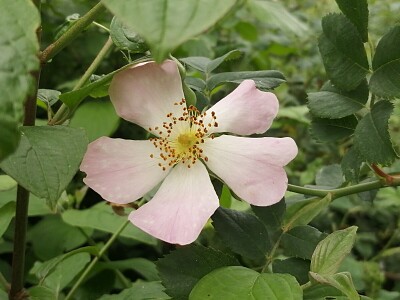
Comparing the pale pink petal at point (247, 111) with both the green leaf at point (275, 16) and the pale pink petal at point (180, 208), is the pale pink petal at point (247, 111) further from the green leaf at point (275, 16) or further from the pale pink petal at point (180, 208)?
the green leaf at point (275, 16)

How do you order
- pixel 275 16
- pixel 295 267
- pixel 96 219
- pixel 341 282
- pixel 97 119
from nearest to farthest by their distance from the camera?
pixel 341 282 → pixel 295 267 → pixel 96 219 → pixel 97 119 → pixel 275 16

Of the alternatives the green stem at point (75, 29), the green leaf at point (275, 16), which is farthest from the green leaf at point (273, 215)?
the green leaf at point (275, 16)

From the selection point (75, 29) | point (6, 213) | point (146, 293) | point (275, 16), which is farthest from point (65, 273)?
point (275, 16)

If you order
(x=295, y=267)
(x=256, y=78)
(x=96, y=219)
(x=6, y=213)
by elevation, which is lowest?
(x=96, y=219)

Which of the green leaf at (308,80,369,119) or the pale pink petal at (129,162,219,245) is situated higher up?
the green leaf at (308,80,369,119)

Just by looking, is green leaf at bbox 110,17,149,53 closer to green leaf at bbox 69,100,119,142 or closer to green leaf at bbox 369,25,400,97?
green leaf at bbox 369,25,400,97

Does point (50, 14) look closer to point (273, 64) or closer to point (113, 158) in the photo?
point (273, 64)

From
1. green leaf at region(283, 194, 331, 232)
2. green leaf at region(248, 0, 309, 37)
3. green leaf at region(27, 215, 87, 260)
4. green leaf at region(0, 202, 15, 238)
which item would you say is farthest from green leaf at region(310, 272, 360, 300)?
green leaf at region(248, 0, 309, 37)

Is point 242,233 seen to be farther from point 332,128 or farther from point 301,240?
point 332,128
